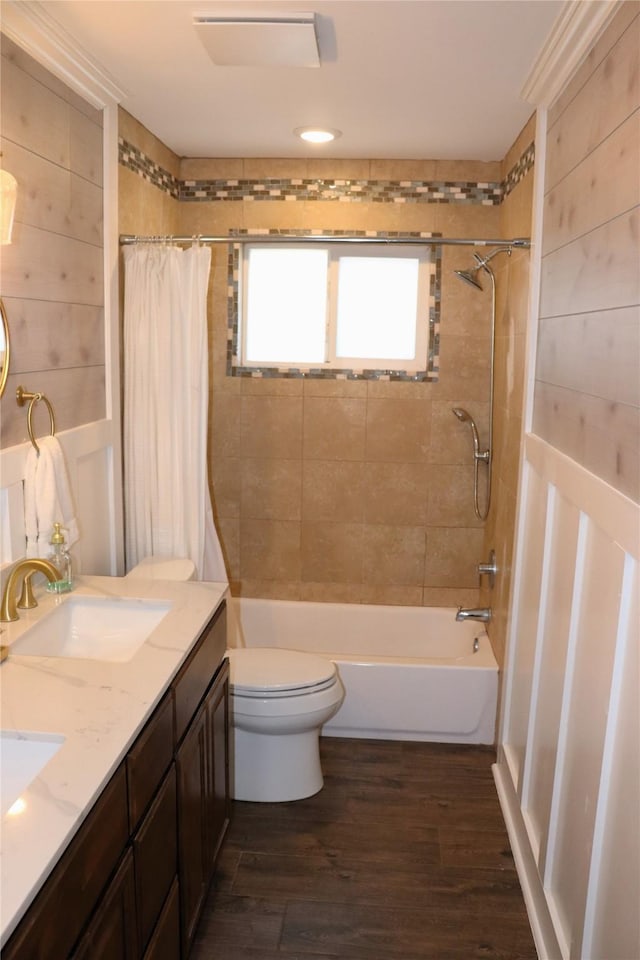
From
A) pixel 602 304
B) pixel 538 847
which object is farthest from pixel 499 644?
pixel 602 304

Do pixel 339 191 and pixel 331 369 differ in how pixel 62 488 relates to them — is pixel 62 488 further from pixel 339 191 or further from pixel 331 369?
pixel 339 191

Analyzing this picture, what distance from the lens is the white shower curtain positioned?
2768 millimetres

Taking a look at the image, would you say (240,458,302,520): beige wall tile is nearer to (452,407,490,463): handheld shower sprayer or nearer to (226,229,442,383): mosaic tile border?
(226,229,442,383): mosaic tile border

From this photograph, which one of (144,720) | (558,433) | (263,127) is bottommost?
(144,720)

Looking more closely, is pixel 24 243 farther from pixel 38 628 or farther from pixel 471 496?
pixel 471 496

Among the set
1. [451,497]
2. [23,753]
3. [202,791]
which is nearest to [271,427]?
[451,497]

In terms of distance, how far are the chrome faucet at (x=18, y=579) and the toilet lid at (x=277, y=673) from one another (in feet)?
2.69

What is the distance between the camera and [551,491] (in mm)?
2340

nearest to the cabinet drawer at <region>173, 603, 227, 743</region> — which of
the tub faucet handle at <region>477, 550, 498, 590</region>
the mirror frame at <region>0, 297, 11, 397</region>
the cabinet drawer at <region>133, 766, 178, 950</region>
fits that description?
the cabinet drawer at <region>133, 766, 178, 950</region>

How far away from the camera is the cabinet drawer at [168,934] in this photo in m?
1.71

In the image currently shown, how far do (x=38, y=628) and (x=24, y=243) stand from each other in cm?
100

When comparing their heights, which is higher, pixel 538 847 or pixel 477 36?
pixel 477 36

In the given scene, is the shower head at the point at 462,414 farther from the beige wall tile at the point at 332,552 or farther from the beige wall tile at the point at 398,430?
the beige wall tile at the point at 332,552

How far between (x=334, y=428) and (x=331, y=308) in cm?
54
